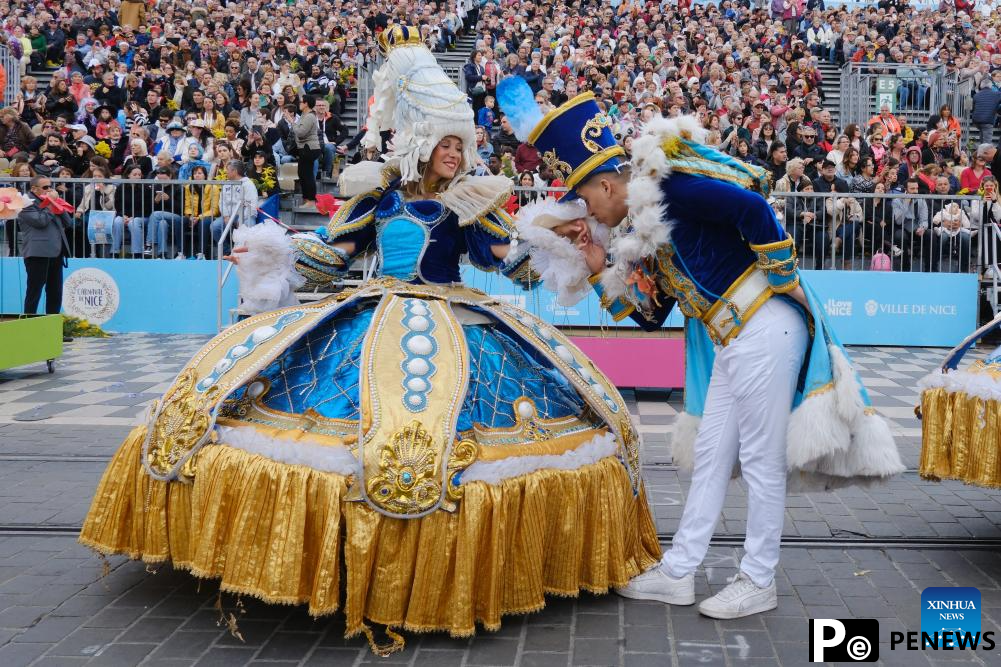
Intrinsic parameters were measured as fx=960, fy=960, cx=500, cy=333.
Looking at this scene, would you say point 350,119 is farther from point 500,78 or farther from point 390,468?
point 390,468

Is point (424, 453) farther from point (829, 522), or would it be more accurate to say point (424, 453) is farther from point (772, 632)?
point (829, 522)

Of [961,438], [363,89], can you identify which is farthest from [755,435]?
[363,89]

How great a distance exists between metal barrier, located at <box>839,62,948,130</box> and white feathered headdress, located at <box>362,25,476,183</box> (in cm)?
1493

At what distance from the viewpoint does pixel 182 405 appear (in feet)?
11.0

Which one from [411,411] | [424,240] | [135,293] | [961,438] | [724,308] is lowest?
[961,438]

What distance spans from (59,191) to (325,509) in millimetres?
10942

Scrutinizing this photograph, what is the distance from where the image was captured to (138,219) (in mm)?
12188

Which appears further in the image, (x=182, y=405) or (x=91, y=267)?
(x=91, y=267)

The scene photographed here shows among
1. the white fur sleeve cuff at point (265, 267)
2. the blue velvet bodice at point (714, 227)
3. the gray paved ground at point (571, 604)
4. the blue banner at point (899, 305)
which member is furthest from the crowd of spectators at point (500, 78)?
the blue velvet bodice at point (714, 227)

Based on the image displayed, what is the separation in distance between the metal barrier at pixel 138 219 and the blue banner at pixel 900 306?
751 cm

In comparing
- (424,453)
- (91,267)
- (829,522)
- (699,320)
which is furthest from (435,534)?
(91,267)

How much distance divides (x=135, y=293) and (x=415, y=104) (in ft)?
31.2

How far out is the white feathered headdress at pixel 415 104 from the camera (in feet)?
12.0

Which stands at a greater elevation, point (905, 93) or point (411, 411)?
point (905, 93)
